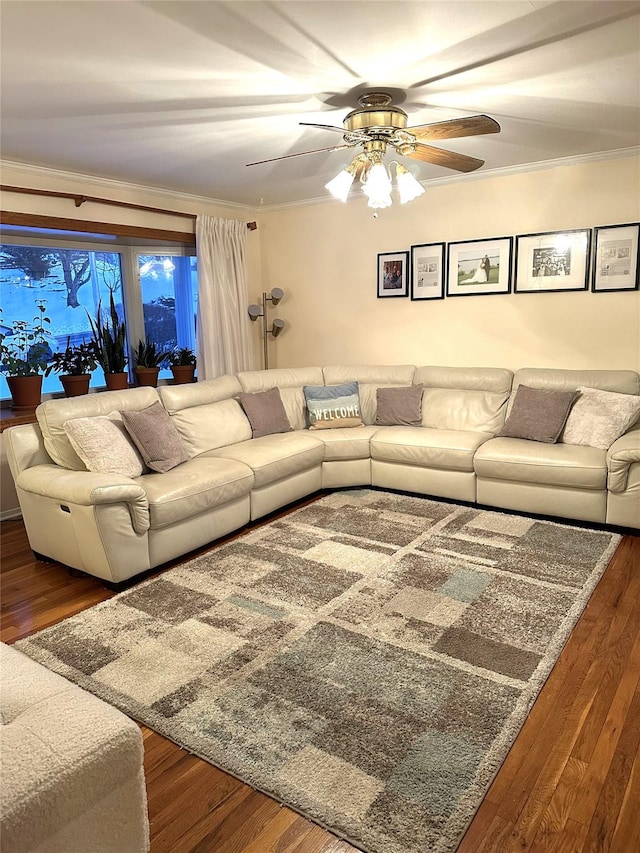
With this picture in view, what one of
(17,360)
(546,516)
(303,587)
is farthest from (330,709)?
(17,360)

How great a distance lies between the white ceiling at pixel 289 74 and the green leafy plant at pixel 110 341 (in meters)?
1.33

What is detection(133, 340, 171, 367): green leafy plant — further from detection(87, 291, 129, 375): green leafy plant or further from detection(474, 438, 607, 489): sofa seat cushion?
detection(474, 438, 607, 489): sofa seat cushion

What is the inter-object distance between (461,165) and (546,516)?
236 centimetres

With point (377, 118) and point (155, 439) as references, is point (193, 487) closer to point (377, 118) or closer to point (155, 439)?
point (155, 439)

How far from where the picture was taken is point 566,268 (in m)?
4.64

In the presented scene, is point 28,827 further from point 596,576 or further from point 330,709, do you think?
point 596,576

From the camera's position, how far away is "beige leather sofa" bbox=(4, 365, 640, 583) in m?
3.21

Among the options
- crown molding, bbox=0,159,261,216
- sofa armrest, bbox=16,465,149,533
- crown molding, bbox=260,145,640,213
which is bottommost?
sofa armrest, bbox=16,465,149,533

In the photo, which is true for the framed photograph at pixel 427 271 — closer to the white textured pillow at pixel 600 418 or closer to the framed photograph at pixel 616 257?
the framed photograph at pixel 616 257

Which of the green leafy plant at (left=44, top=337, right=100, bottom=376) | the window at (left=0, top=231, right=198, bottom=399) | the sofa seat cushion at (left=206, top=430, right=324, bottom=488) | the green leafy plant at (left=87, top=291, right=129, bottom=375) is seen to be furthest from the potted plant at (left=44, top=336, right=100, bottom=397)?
the sofa seat cushion at (left=206, top=430, right=324, bottom=488)

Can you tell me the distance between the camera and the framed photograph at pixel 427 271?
523 centimetres

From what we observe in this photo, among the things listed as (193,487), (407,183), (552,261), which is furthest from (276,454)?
(552,261)

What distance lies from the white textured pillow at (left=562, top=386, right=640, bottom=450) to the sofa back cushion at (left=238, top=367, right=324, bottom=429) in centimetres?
218

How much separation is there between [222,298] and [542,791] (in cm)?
482
